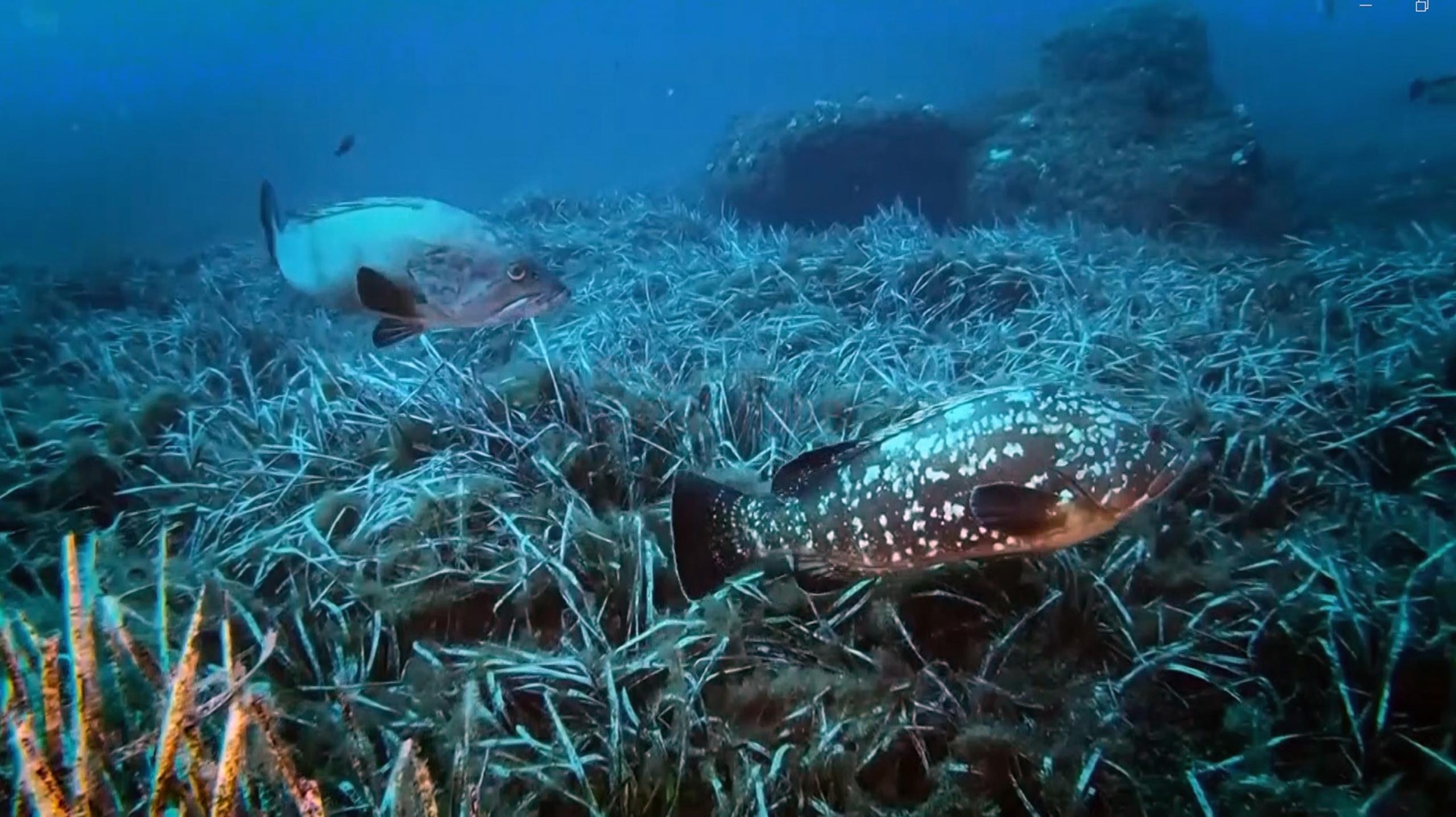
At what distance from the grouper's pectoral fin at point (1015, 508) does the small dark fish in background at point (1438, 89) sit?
1123 cm

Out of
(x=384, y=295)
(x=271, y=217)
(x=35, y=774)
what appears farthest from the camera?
(x=271, y=217)

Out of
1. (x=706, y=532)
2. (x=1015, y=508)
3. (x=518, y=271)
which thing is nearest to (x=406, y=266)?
(x=518, y=271)

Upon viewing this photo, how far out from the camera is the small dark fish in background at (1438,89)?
1000cm

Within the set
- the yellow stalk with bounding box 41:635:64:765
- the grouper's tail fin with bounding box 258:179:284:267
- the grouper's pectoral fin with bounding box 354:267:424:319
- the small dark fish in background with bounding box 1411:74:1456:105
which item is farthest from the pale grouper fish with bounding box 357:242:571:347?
the small dark fish in background with bounding box 1411:74:1456:105

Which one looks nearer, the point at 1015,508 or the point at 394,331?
the point at 1015,508

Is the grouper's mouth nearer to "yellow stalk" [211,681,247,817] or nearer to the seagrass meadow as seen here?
the seagrass meadow

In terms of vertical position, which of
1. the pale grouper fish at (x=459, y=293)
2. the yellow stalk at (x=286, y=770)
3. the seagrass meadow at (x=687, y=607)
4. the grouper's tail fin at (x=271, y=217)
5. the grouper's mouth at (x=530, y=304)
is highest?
the grouper's tail fin at (x=271, y=217)

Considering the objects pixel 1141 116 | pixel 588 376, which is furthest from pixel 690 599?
pixel 1141 116

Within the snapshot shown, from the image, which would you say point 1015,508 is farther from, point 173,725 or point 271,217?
point 271,217

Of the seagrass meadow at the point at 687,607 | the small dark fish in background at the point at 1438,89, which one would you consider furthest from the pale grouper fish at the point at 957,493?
the small dark fish in background at the point at 1438,89

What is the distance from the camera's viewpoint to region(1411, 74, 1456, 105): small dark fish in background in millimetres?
10000

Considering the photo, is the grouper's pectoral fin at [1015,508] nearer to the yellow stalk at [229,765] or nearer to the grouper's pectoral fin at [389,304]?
the yellow stalk at [229,765]

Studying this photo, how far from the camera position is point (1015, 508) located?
275cm

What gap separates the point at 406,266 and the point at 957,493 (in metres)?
2.71
